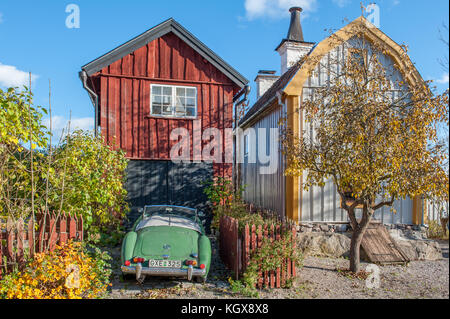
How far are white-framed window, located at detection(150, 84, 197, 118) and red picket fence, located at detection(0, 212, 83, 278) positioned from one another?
539 centimetres

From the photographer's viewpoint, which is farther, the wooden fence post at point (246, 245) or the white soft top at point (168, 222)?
the white soft top at point (168, 222)

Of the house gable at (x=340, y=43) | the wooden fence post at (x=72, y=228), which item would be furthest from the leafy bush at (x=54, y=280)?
the house gable at (x=340, y=43)

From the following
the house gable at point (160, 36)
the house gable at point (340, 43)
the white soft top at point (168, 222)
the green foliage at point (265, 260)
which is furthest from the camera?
the house gable at point (160, 36)

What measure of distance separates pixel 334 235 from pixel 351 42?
18.7 ft

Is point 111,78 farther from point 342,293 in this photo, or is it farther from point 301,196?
point 342,293

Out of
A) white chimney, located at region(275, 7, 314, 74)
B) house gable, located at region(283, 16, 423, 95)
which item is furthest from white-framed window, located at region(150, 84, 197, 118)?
white chimney, located at region(275, 7, 314, 74)

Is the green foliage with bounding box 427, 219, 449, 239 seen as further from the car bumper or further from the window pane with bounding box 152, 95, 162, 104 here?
the window pane with bounding box 152, 95, 162, 104

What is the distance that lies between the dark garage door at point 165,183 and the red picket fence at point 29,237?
13.8 ft

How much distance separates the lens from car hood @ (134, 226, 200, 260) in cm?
621

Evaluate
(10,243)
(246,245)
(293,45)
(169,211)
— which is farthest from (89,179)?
(293,45)

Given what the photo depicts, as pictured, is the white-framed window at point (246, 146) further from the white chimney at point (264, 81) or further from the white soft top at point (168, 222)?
the white soft top at point (168, 222)

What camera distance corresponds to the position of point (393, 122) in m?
6.47

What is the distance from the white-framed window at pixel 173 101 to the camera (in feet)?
36.1
